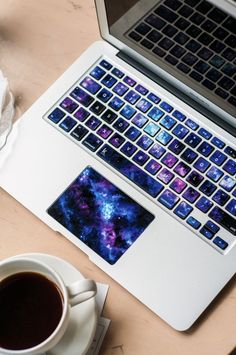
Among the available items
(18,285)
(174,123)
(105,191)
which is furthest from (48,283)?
(174,123)

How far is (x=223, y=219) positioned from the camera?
2.50 feet

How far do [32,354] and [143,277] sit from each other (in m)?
0.16

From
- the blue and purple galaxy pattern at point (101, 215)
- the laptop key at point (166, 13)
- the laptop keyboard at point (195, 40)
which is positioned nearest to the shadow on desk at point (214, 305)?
the blue and purple galaxy pattern at point (101, 215)

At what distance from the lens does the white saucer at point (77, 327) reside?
2.32 feet

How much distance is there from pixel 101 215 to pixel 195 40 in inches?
9.4

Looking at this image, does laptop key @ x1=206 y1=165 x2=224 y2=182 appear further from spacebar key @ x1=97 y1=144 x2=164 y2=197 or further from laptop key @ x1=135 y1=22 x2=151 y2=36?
laptop key @ x1=135 y1=22 x2=151 y2=36

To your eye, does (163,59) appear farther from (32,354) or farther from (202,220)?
(32,354)

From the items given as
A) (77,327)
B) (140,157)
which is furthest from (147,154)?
(77,327)

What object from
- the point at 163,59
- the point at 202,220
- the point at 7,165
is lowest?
the point at 7,165

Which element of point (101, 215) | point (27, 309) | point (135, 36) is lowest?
point (27, 309)

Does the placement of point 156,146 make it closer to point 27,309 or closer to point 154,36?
point 154,36

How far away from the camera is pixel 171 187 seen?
0.79 m

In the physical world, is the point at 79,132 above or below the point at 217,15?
below

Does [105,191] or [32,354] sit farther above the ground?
[105,191]
